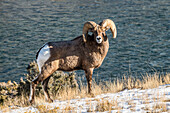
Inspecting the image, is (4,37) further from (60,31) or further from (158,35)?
(158,35)

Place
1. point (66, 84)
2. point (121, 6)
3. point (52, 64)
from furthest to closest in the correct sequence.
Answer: point (121, 6), point (66, 84), point (52, 64)

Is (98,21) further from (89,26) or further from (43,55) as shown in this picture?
(43,55)

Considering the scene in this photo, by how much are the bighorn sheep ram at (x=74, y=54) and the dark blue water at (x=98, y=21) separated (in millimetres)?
6384

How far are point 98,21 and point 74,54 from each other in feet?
87.1

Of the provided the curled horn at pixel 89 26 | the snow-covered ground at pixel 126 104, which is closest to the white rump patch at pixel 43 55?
the curled horn at pixel 89 26

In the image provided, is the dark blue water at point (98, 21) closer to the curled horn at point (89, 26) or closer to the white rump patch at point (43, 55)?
the curled horn at point (89, 26)

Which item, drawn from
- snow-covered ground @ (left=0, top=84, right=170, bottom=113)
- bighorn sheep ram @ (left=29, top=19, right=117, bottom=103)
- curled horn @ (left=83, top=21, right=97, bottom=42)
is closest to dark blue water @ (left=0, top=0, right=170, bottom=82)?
bighorn sheep ram @ (left=29, top=19, right=117, bottom=103)

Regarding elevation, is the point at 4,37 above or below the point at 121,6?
below

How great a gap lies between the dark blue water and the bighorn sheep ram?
6.38 meters

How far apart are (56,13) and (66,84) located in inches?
1316

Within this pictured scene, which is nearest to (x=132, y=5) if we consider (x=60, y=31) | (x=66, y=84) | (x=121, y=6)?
(x=121, y=6)

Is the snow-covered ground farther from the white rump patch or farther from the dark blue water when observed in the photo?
the dark blue water

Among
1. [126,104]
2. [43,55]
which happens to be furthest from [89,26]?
[126,104]

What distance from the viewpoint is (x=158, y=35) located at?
28688 mm
